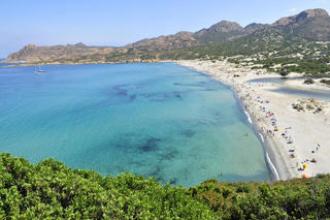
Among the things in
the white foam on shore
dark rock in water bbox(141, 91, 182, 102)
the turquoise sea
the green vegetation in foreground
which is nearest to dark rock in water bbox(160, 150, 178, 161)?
the turquoise sea

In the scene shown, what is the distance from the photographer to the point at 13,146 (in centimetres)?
4859

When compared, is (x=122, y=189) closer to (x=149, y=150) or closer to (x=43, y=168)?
(x=43, y=168)

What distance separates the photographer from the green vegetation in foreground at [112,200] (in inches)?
470

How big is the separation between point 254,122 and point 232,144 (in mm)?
11836

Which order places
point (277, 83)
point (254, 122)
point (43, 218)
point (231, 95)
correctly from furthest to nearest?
1. point (277, 83)
2. point (231, 95)
3. point (254, 122)
4. point (43, 218)

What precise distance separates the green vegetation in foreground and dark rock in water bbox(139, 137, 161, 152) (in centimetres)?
2574

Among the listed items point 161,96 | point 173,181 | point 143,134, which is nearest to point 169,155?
point 173,181

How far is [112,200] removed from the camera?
12594 millimetres

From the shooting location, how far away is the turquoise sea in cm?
3850

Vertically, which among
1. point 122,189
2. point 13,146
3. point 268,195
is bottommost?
point 13,146

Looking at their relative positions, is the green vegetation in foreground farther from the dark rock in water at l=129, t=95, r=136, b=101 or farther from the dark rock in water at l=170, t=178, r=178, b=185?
the dark rock in water at l=129, t=95, r=136, b=101

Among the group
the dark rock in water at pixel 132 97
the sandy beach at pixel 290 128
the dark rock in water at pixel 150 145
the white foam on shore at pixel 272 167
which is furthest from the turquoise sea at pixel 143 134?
the sandy beach at pixel 290 128

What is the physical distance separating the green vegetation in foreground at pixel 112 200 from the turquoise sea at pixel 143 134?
17959mm

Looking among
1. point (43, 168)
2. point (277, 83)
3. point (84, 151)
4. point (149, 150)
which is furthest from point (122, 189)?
point (277, 83)
